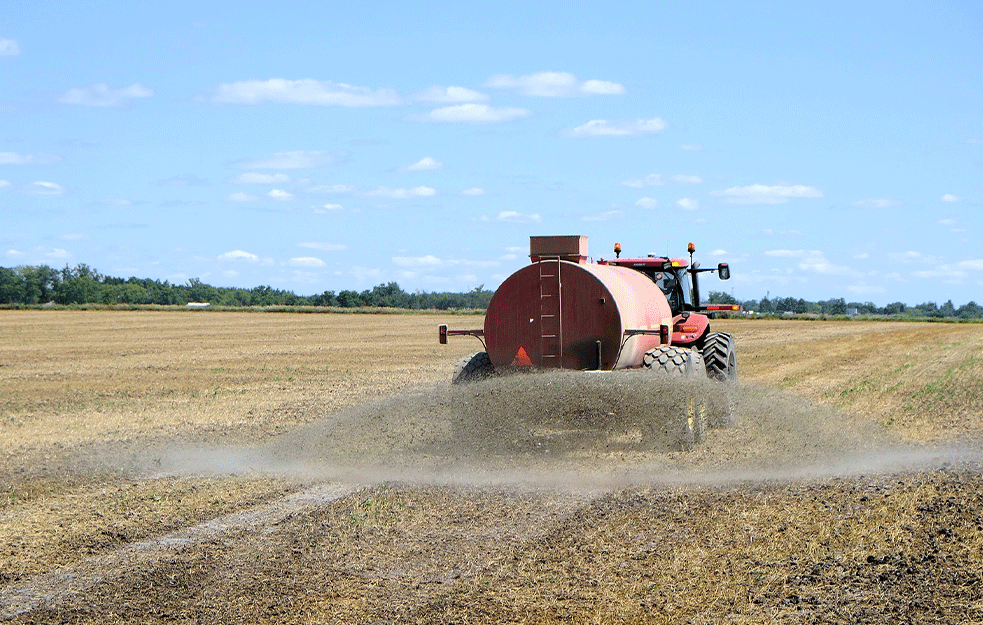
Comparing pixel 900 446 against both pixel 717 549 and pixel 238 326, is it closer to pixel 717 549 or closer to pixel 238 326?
pixel 717 549

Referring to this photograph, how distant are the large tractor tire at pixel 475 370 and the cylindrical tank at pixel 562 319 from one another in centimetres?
18

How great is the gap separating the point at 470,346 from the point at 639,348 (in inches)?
903

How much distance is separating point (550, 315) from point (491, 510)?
331 cm

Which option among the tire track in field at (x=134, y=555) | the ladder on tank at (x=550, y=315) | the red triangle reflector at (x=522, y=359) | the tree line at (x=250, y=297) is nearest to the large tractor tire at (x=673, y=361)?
the ladder on tank at (x=550, y=315)

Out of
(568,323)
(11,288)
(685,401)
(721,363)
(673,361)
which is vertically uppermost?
(11,288)

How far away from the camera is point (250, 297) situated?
116m

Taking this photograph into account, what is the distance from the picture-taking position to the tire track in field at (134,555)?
6.30m

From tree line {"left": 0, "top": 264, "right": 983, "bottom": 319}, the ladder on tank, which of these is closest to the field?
the ladder on tank

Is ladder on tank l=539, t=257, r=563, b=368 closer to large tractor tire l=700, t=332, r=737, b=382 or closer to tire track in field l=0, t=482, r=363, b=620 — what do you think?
tire track in field l=0, t=482, r=363, b=620

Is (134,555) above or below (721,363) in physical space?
below

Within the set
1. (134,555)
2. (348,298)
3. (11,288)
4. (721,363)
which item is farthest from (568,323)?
(11,288)

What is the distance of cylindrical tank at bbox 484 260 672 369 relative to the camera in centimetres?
1109

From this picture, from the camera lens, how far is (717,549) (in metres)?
7.00

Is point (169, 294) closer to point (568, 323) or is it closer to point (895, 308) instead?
point (895, 308)
